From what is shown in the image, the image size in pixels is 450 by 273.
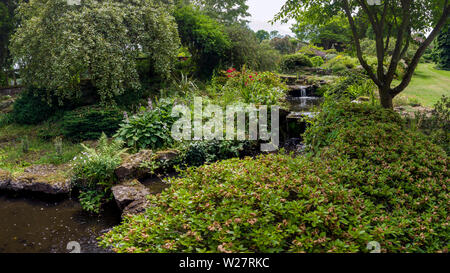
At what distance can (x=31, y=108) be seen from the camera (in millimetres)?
8773

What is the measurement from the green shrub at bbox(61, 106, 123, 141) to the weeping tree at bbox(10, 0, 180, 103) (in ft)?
A: 1.71

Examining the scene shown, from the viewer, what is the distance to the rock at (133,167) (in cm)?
486

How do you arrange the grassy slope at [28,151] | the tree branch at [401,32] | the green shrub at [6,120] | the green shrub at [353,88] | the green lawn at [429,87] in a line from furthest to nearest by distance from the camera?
the green lawn at [429,87] → the green shrub at [6,120] → the green shrub at [353,88] → the grassy slope at [28,151] → the tree branch at [401,32]

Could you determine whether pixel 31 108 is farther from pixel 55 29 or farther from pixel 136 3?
pixel 136 3

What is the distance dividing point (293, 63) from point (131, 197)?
574 inches

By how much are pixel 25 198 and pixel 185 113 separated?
11.0 feet

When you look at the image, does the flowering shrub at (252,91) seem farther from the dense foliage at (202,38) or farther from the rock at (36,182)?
the rock at (36,182)

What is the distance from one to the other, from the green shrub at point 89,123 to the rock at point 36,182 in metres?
2.35

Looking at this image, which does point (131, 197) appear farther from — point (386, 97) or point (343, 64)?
point (343, 64)

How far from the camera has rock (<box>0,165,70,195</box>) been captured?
4707 millimetres

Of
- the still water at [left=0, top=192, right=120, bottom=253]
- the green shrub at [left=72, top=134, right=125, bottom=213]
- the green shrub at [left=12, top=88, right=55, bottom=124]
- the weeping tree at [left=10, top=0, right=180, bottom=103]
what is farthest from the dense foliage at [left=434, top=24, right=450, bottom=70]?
the green shrub at [left=12, top=88, right=55, bottom=124]

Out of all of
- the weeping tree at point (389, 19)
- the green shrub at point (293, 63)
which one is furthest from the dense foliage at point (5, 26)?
the green shrub at point (293, 63)
